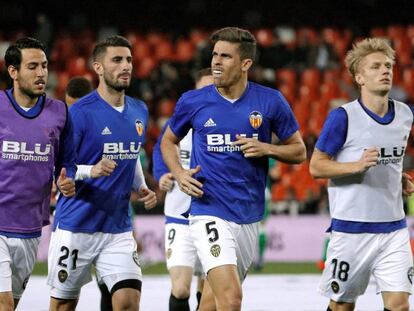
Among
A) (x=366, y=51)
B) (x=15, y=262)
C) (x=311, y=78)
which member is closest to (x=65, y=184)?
(x=15, y=262)

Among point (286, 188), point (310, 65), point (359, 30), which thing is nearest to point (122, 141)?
point (286, 188)

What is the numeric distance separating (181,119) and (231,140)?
17.6 inches

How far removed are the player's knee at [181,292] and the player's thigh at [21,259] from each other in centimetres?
186

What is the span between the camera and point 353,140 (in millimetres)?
6992

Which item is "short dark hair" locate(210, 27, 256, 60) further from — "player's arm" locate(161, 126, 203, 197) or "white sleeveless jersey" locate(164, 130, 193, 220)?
"white sleeveless jersey" locate(164, 130, 193, 220)

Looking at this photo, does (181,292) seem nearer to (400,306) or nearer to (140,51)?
(400,306)

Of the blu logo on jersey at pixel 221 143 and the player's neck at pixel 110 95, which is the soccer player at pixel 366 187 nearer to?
the blu logo on jersey at pixel 221 143

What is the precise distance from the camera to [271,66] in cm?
2148

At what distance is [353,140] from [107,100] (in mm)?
1907

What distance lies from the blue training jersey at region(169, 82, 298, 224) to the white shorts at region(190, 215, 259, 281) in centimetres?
5

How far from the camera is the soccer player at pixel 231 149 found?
6.84m

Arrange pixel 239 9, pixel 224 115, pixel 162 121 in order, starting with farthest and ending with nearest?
pixel 239 9, pixel 162 121, pixel 224 115

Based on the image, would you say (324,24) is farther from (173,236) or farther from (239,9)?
(173,236)

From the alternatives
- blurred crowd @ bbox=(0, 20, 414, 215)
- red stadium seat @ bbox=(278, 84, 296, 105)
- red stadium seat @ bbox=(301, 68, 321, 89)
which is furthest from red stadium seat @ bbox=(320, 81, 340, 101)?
red stadium seat @ bbox=(278, 84, 296, 105)
